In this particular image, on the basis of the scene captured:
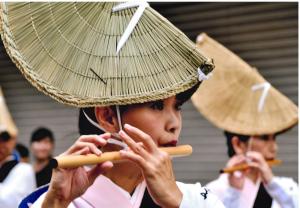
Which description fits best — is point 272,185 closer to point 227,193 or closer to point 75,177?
point 227,193

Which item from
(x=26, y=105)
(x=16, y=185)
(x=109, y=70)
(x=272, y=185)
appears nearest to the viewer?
(x=109, y=70)

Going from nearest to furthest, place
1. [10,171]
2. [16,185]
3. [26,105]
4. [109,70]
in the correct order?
[109,70] → [16,185] → [10,171] → [26,105]

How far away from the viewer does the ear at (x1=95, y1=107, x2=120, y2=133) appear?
82.6 inches

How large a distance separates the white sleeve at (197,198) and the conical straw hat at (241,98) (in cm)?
229

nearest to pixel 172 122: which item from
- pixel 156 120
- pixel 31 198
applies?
pixel 156 120

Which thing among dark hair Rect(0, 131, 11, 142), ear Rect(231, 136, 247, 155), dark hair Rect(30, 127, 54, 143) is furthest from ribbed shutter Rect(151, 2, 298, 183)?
dark hair Rect(0, 131, 11, 142)

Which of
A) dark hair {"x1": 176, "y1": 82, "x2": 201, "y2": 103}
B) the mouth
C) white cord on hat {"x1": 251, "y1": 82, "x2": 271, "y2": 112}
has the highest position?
white cord on hat {"x1": 251, "y1": 82, "x2": 271, "y2": 112}

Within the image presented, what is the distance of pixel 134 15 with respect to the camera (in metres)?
2.02

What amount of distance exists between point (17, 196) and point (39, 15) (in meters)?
2.72

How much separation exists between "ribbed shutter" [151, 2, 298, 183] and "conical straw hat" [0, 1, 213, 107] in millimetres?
4781

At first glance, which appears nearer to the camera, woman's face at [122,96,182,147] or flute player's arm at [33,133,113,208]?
flute player's arm at [33,133,113,208]

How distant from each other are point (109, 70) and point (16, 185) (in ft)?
9.42

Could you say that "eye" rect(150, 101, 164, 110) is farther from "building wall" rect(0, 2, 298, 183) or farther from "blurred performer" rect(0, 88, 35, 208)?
"building wall" rect(0, 2, 298, 183)

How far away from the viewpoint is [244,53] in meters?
6.97
